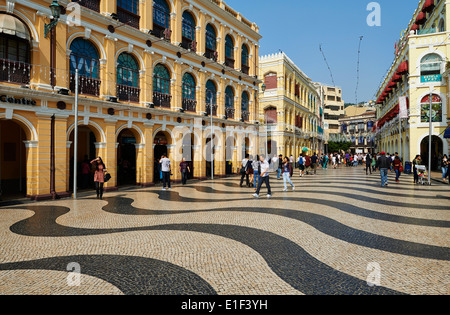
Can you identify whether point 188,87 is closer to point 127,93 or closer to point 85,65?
point 127,93

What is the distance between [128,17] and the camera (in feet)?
55.9

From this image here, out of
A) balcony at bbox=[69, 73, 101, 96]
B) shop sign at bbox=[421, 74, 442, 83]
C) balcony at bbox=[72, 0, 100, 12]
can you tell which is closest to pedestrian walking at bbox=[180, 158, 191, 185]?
balcony at bbox=[69, 73, 101, 96]

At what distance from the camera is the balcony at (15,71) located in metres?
11.9

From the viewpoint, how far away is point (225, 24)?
2500 centimetres

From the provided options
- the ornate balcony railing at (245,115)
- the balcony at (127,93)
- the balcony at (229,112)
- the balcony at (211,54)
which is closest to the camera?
the balcony at (127,93)

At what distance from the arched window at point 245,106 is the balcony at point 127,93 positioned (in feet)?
41.4

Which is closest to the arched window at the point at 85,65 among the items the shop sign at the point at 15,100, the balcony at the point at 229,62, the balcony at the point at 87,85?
the balcony at the point at 87,85

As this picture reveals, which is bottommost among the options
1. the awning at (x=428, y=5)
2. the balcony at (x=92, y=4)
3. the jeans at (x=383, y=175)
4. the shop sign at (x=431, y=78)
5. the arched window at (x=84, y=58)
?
the jeans at (x=383, y=175)

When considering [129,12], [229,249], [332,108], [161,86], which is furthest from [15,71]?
[332,108]

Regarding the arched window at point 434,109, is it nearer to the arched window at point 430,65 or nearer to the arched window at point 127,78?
the arched window at point 430,65

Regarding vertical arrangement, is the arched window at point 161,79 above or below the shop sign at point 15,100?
above

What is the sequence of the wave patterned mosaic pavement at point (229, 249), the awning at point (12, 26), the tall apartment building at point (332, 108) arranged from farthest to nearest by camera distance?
the tall apartment building at point (332, 108) < the awning at point (12, 26) < the wave patterned mosaic pavement at point (229, 249)

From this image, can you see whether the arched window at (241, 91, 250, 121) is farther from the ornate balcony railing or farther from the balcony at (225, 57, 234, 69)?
the balcony at (225, 57, 234, 69)
